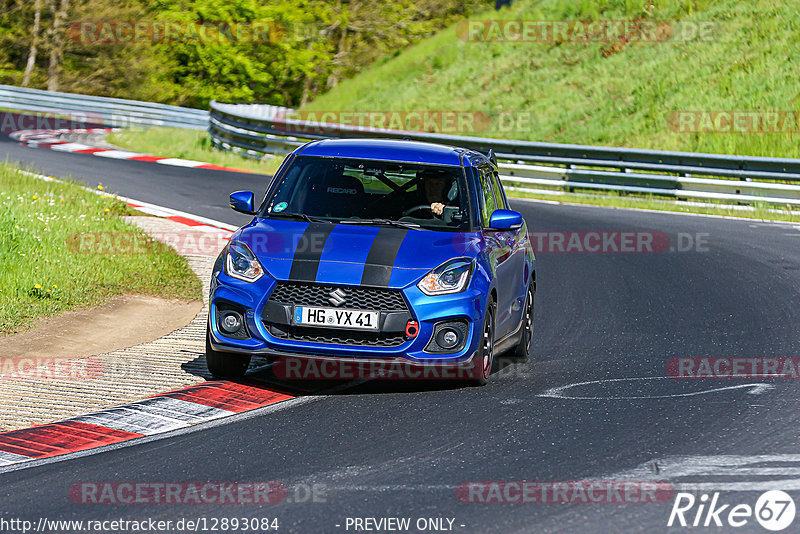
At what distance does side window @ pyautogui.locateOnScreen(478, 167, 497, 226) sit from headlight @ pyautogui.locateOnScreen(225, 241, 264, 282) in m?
1.88

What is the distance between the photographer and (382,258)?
7.65m

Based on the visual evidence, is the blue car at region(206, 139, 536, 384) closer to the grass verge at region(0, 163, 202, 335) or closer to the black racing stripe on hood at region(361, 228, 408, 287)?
the black racing stripe on hood at region(361, 228, 408, 287)

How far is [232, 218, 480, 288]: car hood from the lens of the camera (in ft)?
24.7

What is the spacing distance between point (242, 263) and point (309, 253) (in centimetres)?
48

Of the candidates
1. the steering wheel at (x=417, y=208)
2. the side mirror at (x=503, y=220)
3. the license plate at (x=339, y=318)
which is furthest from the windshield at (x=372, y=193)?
the license plate at (x=339, y=318)

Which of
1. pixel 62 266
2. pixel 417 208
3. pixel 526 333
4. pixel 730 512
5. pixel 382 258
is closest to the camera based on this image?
pixel 730 512

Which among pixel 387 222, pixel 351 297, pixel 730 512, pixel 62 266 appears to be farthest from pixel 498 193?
pixel 730 512

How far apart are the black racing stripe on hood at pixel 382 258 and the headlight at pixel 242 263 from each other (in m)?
0.74

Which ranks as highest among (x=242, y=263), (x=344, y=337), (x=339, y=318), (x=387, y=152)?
(x=387, y=152)

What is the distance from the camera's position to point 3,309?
993 centimetres

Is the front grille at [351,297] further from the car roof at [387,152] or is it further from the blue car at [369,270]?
the car roof at [387,152]

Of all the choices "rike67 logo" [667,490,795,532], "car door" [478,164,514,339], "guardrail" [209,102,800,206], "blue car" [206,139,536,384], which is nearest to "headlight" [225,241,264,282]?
"blue car" [206,139,536,384]

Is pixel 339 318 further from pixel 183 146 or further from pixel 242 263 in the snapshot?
pixel 183 146

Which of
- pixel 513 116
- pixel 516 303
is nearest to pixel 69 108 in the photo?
pixel 513 116
